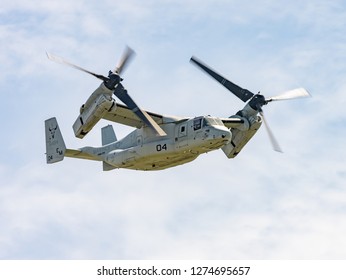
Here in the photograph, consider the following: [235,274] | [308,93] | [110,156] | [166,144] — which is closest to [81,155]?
[110,156]

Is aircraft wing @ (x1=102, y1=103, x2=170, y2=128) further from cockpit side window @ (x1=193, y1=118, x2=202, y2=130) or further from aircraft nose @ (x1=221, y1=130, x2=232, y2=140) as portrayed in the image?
aircraft nose @ (x1=221, y1=130, x2=232, y2=140)

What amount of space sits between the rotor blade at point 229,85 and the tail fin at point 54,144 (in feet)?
31.7

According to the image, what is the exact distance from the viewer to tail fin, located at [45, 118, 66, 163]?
54697 mm

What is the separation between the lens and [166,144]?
173ft

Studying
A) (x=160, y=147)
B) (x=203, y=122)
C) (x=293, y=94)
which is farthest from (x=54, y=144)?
(x=293, y=94)

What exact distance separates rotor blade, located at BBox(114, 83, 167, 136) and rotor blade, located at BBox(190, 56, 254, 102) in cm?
706

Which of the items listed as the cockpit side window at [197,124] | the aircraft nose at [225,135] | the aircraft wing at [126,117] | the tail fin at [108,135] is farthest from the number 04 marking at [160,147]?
the tail fin at [108,135]

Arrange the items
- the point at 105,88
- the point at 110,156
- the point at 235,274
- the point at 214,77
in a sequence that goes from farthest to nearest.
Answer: the point at 214,77
the point at 110,156
the point at 105,88
the point at 235,274

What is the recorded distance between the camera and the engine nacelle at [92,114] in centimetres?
5106

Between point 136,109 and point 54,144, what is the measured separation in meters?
5.49

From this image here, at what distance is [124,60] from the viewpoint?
5297 centimetres

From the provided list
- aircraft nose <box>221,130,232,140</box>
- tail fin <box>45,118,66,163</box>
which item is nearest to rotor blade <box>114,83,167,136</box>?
aircraft nose <box>221,130,232,140</box>

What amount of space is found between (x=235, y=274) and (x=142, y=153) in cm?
1745

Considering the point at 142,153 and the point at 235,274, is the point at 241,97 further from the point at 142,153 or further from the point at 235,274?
the point at 235,274
